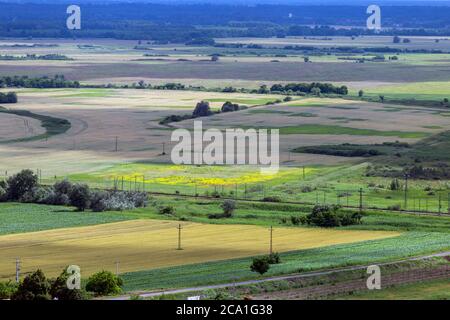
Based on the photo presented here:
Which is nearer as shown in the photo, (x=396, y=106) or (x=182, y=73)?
(x=396, y=106)

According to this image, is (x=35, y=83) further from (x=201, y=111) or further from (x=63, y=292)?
(x=63, y=292)

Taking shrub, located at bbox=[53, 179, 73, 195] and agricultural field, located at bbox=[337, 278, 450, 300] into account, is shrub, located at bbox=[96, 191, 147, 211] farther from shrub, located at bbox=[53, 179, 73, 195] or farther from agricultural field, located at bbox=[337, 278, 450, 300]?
agricultural field, located at bbox=[337, 278, 450, 300]

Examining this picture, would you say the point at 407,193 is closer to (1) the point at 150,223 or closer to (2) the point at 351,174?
(2) the point at 351,174

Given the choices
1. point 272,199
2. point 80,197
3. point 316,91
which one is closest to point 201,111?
point 316,91

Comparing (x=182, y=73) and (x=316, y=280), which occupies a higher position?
(x=182, y=73)

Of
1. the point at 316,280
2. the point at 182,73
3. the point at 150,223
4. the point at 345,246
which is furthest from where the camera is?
the point at 182,73
